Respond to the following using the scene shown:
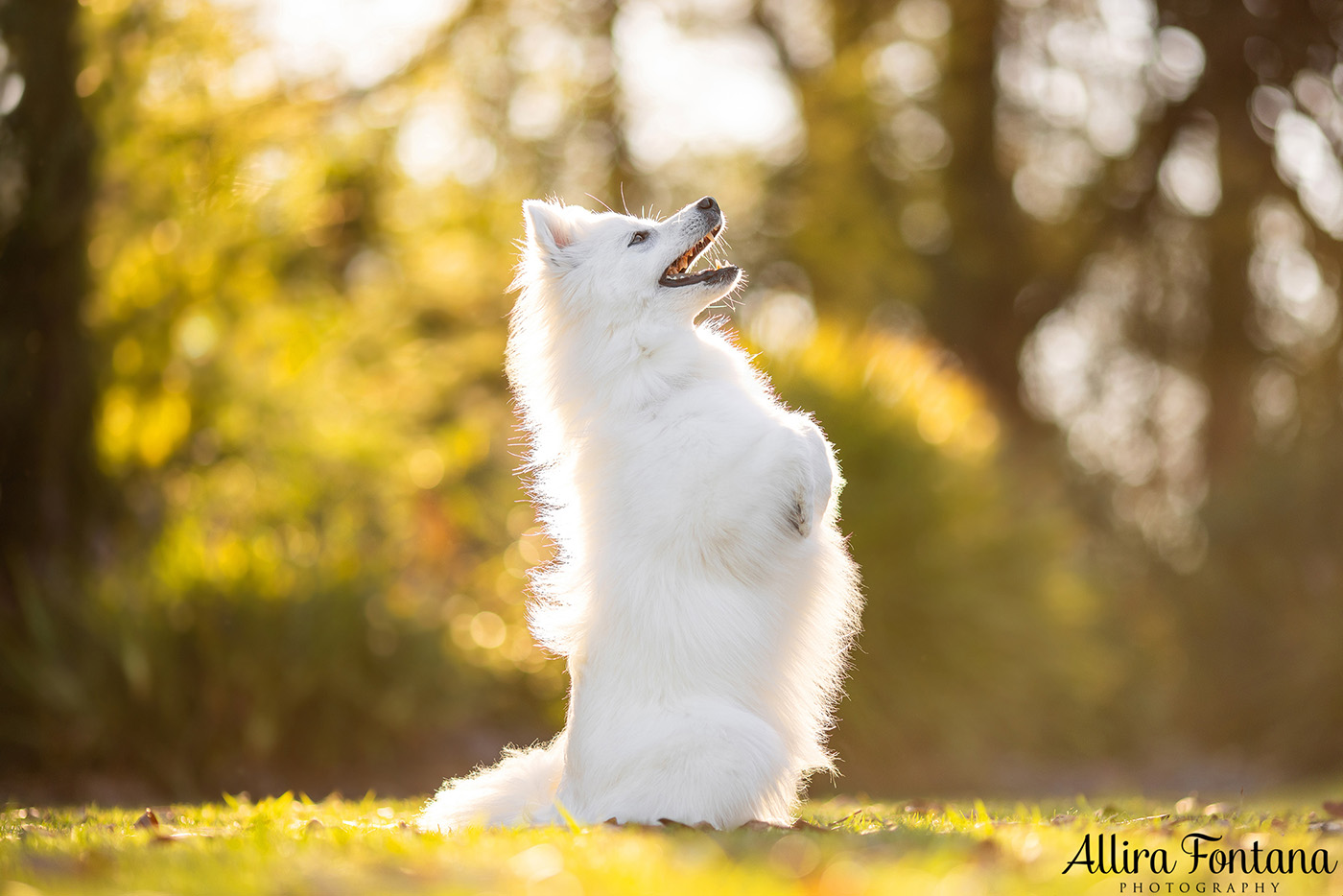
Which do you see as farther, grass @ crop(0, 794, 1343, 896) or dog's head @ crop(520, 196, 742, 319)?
dog's head @ crop(520, 196, 742, 319)

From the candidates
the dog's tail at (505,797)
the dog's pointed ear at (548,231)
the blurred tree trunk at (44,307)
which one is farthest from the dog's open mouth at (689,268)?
the blurred tree trunk at (44,307)

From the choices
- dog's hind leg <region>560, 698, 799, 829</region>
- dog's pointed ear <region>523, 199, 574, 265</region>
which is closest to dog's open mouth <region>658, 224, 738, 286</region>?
dog's pointed ear <region>523, 199, 574, 265</region>

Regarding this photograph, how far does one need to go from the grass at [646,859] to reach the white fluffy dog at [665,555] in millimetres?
281

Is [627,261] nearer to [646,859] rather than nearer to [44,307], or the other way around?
[646,859]

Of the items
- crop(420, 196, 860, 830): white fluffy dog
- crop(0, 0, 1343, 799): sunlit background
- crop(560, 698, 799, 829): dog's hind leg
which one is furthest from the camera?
crop(0, 0, 1343, 799): sunlit background

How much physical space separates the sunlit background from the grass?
1845 millimetres

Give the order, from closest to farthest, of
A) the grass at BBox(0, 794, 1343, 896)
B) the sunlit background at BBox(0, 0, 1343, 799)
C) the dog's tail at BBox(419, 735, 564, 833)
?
the grass at BBox(0, 794, 1343, 896) → the dog's tail at BBox(419, 735, 564, 833) → the sunlit background at BBox(0, 0, 1343, 799)

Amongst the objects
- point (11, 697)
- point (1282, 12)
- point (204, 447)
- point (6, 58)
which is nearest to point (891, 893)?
point (11, 697)

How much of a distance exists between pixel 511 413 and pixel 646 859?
10375 millimetres

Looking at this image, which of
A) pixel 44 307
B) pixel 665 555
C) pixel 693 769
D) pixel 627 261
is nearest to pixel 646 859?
pixel 693 769

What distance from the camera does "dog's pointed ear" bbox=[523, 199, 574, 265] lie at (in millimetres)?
4824

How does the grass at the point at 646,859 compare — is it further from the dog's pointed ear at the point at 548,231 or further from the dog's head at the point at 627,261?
the dog's pointed ear at the point at 548,231

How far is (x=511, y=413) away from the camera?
13.1 m

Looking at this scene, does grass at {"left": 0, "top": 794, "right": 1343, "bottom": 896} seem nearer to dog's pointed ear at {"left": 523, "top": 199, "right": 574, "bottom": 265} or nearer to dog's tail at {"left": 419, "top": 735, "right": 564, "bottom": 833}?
dog's tail at {"left": 419, "top": 735, "right": 564, "bottom": 833}
